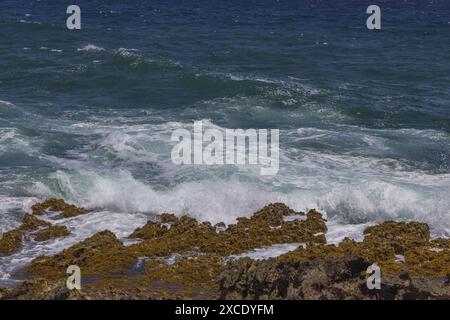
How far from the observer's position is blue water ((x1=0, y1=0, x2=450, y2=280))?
24359mm

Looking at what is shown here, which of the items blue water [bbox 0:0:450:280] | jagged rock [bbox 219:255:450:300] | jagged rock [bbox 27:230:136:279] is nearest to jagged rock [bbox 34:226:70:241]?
blue water [bbox 0:0:450:280]

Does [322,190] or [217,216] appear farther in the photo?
[322,190]

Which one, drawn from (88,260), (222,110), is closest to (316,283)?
(88,260)

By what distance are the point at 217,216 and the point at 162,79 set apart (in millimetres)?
19534

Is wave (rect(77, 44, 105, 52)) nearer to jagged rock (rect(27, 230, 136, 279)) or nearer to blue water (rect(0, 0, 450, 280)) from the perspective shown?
blue water (rect(0, 0, 450, 280))

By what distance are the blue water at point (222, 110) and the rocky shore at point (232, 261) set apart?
1592mm

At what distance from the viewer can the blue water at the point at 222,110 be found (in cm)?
2436

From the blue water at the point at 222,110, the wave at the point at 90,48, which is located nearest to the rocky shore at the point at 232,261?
the blue water at the point at 222,110

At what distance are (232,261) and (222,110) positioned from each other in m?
18.7

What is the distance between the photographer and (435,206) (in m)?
23.5

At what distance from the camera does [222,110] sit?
35.6 meters

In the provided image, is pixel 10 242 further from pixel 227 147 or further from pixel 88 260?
pixel 227 147

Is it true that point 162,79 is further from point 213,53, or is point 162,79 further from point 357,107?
point 357,107
